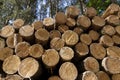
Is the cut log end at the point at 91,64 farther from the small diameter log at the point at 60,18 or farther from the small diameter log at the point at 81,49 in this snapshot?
the small diameter log at the point at 60,18

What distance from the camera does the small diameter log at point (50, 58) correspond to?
3.84m

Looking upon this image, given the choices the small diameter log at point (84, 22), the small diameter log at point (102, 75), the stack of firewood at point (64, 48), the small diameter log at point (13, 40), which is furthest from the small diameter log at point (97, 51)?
the small diameter log at point (13, 40)

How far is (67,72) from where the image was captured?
379cm

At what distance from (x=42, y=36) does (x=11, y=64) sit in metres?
0.58

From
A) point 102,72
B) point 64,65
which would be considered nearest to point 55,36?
point 64,65

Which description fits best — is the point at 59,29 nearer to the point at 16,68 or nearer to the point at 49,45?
the point at 49,45

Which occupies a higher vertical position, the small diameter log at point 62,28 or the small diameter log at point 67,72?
the small diameter log at point 62,28

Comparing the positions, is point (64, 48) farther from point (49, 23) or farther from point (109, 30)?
point (109, 30)

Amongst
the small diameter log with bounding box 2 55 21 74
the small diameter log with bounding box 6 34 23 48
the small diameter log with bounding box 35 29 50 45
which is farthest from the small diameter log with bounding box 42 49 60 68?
the small diameter log with bounding box 6 34 23 48

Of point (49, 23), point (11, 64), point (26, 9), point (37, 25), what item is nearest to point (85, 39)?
point (49, 23)

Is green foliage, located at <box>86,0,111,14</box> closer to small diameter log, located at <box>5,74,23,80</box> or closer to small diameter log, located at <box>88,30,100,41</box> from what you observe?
small diameter log, located at <box>88,30,100,41</box>

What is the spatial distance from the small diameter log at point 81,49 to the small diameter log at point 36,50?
530 mm

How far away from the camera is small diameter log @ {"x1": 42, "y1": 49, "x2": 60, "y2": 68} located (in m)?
3.84

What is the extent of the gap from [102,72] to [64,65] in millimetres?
574
